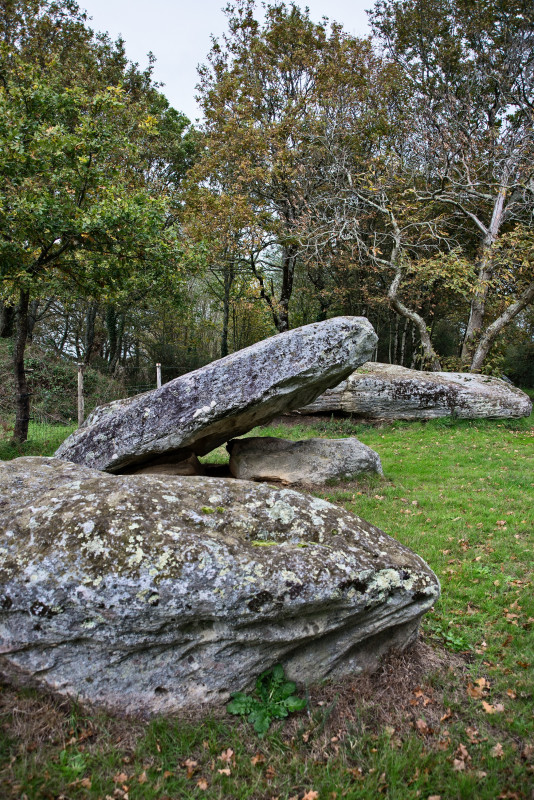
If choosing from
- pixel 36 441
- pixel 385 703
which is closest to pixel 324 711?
pixel 385 703

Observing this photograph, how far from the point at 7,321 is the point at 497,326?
→ 2132 cm

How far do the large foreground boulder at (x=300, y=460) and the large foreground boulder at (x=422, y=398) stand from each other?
16.4 feet

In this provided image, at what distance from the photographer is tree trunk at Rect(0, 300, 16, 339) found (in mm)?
22672

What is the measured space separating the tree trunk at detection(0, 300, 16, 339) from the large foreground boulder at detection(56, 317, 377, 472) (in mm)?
16391

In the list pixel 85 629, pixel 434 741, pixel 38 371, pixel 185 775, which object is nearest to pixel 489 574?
pixel 434 741

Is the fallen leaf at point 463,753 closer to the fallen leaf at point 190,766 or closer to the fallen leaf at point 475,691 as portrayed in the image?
the fallen leaf at point 475,691

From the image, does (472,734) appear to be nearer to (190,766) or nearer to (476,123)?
(190,766)

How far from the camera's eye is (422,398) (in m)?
15.6

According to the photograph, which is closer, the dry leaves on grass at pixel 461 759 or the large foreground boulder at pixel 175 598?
Answer: the dry leaves on grass at pixel 461 759

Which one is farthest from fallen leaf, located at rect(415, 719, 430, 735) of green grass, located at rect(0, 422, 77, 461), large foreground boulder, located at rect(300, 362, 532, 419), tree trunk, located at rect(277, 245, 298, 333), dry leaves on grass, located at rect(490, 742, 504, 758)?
tree trunk, located at rect(277, 245, 298, 333)

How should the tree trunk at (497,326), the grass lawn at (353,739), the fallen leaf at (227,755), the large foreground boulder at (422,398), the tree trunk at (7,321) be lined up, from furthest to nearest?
1. the tree trunk at (7,321)
2. the tree trunk at (497,326)
3. the large foreground boulder at (422,398)
4. the fallen leaf at (227,755)
5. the grass lawn at (353,739)

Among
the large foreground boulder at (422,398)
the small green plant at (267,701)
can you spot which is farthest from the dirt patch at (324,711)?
the large foreground boulder at (422,398)

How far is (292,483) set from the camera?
395 inches

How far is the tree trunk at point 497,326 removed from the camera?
1809 cm
